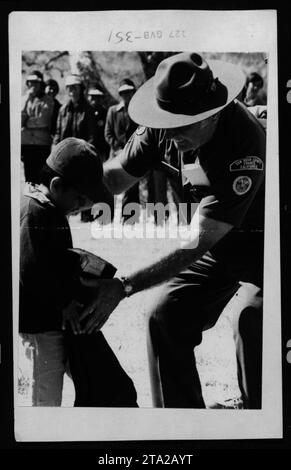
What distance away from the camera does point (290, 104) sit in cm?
374

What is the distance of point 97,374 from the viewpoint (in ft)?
12.3

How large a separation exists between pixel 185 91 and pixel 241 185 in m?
0.55

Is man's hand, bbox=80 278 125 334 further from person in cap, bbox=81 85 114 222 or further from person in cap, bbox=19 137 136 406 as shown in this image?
person in cap, bbox=81 85 114 222

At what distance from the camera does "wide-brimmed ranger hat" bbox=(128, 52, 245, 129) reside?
362 centimetres

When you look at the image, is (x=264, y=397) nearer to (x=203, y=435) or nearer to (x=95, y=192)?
(x=203, y=435)

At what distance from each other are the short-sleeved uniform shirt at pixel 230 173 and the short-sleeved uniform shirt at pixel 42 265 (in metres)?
0.47

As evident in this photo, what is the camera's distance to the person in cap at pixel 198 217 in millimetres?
3652

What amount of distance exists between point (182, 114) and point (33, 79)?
774mm

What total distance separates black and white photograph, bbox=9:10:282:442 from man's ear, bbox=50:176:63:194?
0.01 m

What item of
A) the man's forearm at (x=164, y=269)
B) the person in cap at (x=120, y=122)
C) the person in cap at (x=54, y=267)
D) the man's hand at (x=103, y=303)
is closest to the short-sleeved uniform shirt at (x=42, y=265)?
the person in cap at (x=54, y=267)

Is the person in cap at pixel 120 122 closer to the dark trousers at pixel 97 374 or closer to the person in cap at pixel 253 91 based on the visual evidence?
the person in cap at pixel 253 91

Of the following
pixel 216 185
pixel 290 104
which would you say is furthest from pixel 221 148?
pixel 290 104
